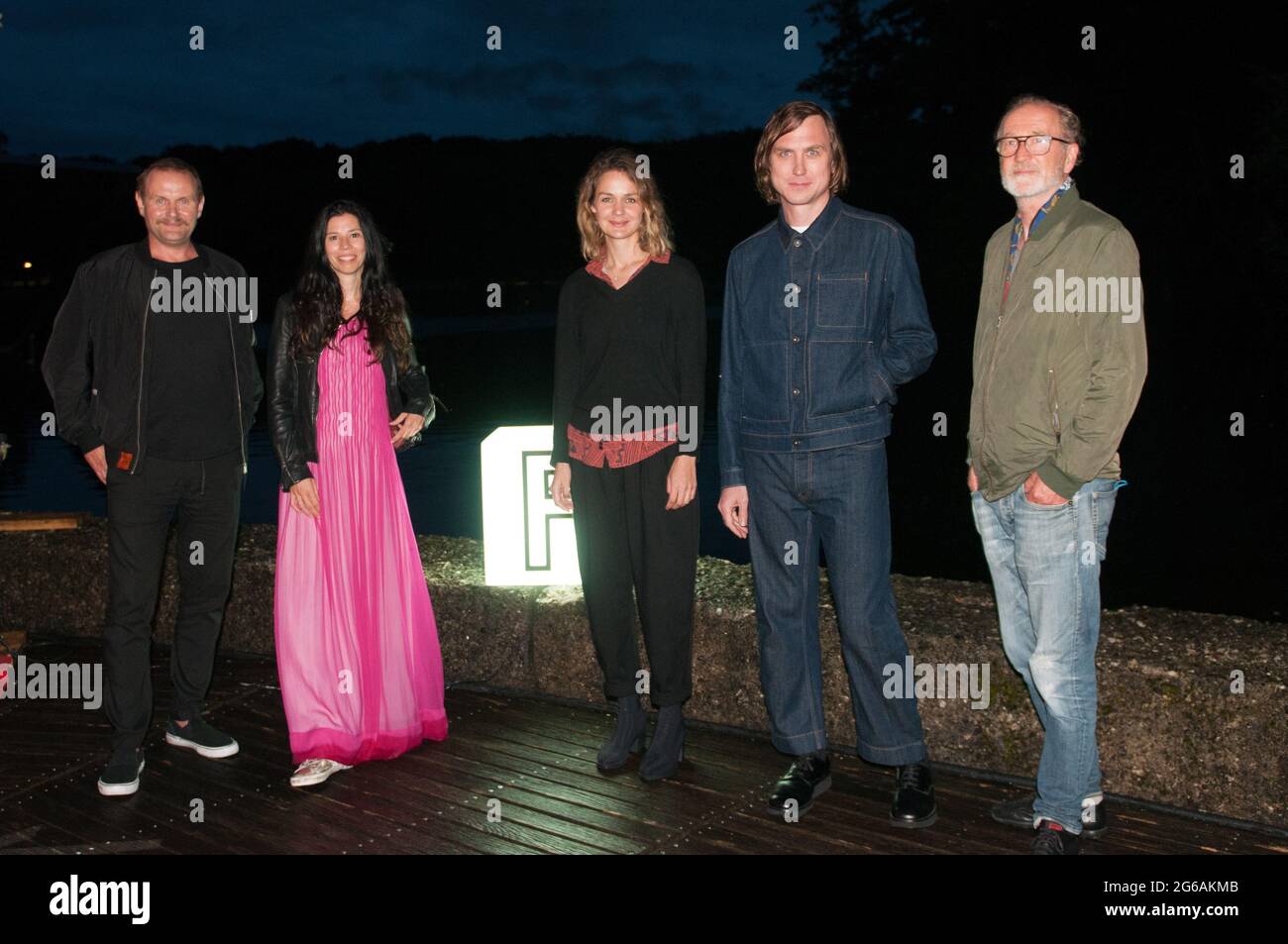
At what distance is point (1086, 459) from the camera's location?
3.34 meters

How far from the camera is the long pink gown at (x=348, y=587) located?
4.53m

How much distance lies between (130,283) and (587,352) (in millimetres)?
1656

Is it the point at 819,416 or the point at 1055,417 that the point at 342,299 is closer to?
the point at 819,416

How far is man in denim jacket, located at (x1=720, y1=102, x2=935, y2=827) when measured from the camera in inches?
151

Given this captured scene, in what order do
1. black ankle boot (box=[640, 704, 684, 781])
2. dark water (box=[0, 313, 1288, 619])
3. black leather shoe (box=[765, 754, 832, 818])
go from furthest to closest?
dark water (box=[0, 313, 1288, 619]) < black ankle boot (box=[640, 704, 684, 781]) < black leather shoe (box=[765, 754, 832, 818])

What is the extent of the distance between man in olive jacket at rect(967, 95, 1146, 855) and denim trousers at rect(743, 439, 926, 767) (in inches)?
14.5

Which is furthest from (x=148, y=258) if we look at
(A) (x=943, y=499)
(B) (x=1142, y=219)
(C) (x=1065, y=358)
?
(B) (x=1142, y=219)

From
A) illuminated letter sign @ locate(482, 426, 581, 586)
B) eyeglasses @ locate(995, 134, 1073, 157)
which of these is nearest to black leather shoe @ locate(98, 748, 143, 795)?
illuminated letter sign @ locate(482, 426, 581, 586)

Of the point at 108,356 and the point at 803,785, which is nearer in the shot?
the point at 803,785

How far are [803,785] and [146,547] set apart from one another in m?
2.48

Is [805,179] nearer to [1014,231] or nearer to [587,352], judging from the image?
[1014,231]

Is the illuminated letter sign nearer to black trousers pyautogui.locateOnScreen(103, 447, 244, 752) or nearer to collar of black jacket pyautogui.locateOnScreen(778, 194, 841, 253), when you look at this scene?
black trousers pyautogui.locateOnScreen(103, 447, 244, 752)

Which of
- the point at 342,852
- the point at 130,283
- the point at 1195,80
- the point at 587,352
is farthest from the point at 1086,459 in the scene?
the point at 1195,80

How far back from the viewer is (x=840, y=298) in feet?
12.7
